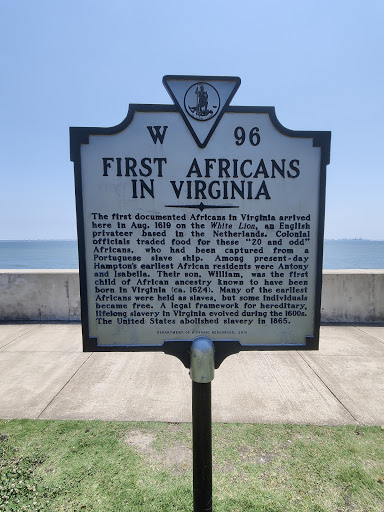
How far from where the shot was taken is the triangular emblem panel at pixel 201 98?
72.5 inches

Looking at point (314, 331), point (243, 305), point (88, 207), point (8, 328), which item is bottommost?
point (8, 328)

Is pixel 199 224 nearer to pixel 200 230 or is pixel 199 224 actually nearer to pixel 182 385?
pixel 200 230

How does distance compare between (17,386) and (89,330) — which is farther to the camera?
(17,386)

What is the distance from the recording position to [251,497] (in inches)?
87.7

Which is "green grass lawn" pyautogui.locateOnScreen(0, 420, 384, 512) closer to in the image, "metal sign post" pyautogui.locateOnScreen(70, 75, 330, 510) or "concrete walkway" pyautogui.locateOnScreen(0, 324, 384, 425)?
"concrete walkway" pyautogui.locateOnScreen(0, 324, 384, 425)

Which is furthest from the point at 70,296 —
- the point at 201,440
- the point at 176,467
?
the point at 201,440

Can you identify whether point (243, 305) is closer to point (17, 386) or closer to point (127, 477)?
point (127, 477)

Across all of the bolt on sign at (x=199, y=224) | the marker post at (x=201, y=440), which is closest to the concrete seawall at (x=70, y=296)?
the bolt on sign at (x=199, y=224)

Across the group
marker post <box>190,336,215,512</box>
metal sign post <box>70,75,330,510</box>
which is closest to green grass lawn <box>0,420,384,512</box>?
marker post <box>190,336,215,512</box>

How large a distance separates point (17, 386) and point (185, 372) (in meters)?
2.02

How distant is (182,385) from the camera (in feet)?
12.4

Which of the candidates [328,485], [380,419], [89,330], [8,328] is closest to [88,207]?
[89,330]

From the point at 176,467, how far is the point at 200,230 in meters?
1.92

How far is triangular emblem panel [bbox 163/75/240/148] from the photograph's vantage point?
1.84m
